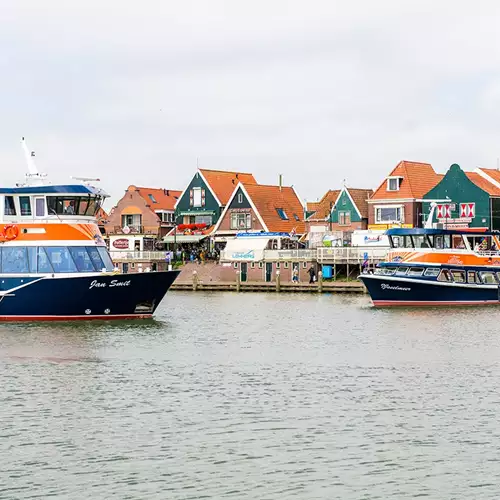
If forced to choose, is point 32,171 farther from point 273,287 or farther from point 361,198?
point 361,198

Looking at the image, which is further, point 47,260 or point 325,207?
point 325,207

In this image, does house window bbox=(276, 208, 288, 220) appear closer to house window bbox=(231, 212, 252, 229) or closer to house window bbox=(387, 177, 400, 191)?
house window bbox=(231, 212, 252, 229)

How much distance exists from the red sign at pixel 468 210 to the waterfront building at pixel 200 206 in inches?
1130

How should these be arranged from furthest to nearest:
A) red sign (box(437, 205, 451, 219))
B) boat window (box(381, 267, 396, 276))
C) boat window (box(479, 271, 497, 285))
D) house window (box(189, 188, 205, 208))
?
house window (box(189, 188, 205, 208)) → red sign (box(437, 205, 451, 219)) → boat window (box(479, 271, 497, 285)) → boat window (box(381, 267, 396, 276))

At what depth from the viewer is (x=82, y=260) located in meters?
46.6

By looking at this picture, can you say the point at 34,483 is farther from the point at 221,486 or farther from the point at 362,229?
the point at 362,229

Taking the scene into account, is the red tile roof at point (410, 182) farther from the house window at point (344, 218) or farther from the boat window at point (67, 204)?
the boat window at point (67, 204)

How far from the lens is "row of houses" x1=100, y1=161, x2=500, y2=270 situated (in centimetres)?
8769

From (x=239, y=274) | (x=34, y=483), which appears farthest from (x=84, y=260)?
(x=239, y=274)

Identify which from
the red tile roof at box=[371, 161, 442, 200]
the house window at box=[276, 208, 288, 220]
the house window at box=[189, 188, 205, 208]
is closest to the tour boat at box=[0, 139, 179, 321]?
the red tile roof at box=[371, 161, 442, 200]

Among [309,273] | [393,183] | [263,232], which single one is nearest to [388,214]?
[393,183]

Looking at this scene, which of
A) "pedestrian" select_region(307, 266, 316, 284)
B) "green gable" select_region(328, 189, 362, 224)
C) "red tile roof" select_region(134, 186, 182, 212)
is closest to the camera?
"pedestrian" select_region(307, 266, 316, 284)

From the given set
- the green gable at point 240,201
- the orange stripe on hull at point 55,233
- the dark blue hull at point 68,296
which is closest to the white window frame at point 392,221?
the green gable at point 240,201

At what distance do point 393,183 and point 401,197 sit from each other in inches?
68.9
